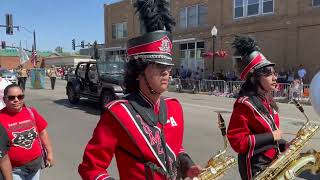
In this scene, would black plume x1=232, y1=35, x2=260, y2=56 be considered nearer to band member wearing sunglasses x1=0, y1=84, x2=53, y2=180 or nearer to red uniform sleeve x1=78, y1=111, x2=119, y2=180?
red uniform sleeve x1=78, y1=111, x2=119, y2=180

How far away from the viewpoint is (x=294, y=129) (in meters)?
10.3

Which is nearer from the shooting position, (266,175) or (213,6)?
(266,175)

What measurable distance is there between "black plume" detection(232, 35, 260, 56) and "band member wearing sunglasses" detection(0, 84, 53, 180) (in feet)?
7.04

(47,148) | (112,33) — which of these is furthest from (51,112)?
Result: (112,33)

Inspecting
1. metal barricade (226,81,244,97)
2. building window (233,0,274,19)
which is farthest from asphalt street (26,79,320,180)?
building window (233,0,274,19)

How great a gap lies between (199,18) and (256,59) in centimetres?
2742

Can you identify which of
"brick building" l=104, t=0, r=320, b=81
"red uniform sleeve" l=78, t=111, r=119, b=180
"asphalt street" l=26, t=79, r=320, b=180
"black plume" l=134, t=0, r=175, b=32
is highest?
"brick building" l=104, t=0, r=320, b=81

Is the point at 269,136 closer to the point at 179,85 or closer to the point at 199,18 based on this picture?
the point at 179,85

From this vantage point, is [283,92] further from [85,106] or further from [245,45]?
[245,45]

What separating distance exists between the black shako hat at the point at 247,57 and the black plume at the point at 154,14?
121 cm

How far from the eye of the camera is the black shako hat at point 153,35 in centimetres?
222

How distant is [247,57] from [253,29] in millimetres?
22555

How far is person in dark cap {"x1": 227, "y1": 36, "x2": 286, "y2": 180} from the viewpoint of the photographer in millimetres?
3078

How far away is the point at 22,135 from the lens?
391cm
